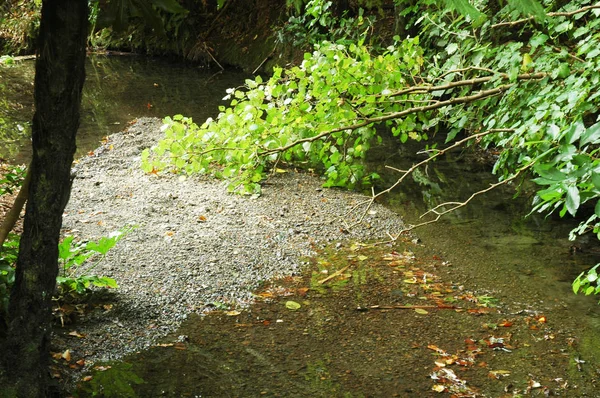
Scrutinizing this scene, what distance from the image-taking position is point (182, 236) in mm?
4652

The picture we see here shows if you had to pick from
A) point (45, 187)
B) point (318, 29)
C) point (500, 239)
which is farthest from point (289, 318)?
point (318, 29)

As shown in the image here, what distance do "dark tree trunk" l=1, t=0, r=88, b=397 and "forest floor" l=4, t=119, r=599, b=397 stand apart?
1.81ft

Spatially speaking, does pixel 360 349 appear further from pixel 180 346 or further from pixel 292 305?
pixel 180 346

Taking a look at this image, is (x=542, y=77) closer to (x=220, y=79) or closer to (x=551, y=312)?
(x=551, y=312)

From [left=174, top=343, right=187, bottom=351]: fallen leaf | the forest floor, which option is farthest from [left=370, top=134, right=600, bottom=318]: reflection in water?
[left=174, top=343, right=187, bottom=351]: fallen leaf

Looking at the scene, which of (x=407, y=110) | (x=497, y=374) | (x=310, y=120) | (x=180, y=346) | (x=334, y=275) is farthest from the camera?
(x=310, y=120)

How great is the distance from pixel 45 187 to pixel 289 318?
1.84 meters

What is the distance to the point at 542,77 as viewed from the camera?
4.04 m

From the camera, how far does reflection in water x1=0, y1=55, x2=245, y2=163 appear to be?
832cm

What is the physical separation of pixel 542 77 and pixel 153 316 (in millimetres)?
2778

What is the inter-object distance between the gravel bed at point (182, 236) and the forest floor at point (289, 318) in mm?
14

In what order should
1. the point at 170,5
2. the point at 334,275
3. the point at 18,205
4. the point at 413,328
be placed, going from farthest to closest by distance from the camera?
the point at 334,275
the point at 413,328
the point at 18,205
the point at 170,5

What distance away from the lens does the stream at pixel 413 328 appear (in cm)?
304

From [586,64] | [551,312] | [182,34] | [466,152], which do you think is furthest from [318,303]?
[182,34]
